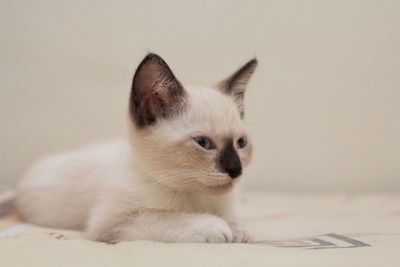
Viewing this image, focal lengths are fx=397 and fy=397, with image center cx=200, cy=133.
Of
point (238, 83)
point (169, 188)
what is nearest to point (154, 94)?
point (169, 188)

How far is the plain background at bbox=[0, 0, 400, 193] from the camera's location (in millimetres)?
2727

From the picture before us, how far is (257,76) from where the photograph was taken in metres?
2.89

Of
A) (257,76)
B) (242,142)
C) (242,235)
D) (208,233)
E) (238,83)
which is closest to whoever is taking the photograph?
(208,233)

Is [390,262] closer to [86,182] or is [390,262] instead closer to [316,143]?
[86,182]

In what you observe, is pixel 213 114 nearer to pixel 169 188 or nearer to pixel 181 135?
pixel 181 135

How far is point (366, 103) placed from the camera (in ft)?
9.56

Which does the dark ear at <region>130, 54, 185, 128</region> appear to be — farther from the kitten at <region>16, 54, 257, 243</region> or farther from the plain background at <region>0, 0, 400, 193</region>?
the plain background at <region>0, 0, 400, 193</region>

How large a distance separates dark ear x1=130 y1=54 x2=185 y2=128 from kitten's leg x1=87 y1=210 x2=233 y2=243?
1.08 feet

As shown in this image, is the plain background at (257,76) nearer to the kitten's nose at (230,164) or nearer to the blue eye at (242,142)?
the blue eye at (242,142)

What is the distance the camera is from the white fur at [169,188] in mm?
1300

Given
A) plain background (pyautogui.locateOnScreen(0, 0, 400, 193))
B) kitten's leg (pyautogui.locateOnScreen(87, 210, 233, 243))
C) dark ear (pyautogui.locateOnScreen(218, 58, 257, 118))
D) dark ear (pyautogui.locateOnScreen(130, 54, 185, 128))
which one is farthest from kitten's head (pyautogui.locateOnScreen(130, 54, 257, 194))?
plain background (pyautogui.locateOnScreen(0, 0, 400, 193))

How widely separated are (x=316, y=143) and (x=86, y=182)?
1835 millimetres

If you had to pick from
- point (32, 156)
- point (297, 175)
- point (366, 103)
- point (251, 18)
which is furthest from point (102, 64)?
point (366, 103)

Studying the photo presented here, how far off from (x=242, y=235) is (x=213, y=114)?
43cm
